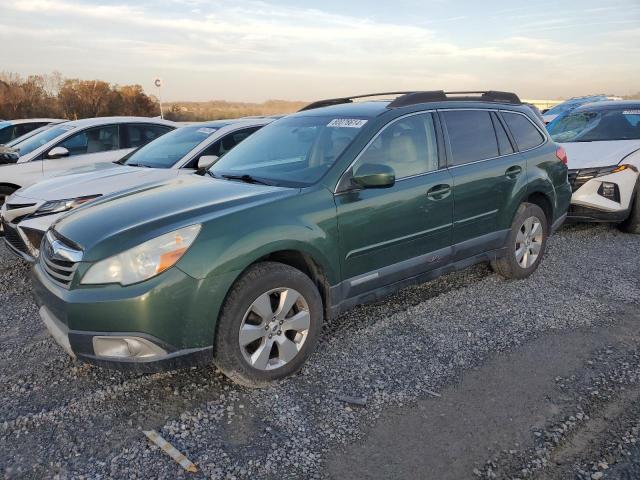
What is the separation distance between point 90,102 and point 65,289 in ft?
104

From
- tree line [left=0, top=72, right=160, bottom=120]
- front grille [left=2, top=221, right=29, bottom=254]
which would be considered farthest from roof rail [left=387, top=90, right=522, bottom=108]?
tree line [left=0, top=72, right=160, bottom=120]

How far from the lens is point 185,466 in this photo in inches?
104

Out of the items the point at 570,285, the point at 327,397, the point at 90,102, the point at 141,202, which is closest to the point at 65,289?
the point at 141,202

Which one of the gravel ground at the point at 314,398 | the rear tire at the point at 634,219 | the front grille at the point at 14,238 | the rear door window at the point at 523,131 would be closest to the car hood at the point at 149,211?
the gravel ground at the point at 314,398

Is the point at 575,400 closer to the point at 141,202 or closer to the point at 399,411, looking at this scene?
the point at 399,411

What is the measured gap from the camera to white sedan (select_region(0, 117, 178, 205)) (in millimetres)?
7555

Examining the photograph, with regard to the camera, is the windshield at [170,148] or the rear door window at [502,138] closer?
the rear door window at [502,138]

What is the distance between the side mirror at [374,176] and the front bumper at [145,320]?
1324 millimetres

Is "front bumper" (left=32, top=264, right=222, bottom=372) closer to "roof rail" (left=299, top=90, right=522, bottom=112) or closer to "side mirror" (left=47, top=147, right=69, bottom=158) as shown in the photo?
"roof rail" (left=299, top=90, right=522, bottom=112)

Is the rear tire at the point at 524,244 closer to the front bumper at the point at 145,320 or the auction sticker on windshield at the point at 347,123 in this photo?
the auction sticker on windshield at the point at 347,123

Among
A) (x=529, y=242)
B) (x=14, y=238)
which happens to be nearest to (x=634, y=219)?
(x=529, y=242)

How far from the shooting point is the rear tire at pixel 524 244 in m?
5.12

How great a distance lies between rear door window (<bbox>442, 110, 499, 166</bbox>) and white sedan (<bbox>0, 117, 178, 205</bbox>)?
5.23 metres

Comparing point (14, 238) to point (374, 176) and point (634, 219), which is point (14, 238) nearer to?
point (374, 176)
